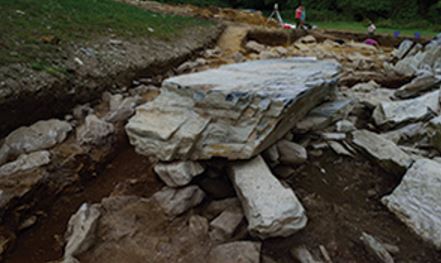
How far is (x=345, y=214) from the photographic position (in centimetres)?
262

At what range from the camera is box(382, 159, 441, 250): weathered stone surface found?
2.30m

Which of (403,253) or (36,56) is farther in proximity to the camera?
(36,56)

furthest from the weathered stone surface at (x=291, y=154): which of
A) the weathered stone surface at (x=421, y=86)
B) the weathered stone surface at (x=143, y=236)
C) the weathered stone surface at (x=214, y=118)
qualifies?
the weathered stone surface at (x=421, y=86)

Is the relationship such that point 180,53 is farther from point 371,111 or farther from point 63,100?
point 371,111

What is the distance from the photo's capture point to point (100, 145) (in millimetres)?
3520

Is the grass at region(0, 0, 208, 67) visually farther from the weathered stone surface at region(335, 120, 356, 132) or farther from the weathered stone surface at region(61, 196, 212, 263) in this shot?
the weathered stone surface at region(335, 120, 356, 132)

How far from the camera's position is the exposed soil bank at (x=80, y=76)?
315 centimetres

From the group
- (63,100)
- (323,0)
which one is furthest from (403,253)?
(323,0)

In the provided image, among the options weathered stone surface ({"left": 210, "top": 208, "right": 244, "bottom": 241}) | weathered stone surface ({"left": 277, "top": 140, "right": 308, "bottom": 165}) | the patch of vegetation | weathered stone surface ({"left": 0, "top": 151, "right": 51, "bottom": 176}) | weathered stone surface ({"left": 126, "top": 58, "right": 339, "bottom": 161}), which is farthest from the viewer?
the patch of vegetation

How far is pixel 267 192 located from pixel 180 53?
4846 millimetres

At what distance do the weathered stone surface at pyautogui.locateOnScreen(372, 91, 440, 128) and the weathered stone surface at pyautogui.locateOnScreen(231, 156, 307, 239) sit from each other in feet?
7.25

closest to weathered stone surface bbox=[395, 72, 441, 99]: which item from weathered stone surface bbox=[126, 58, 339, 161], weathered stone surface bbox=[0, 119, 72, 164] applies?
weathered stone surface bbox=[126, 58, 339, 161]

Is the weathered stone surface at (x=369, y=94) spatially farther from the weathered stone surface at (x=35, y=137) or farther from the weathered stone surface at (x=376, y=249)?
the weathered stone surface at (x=35, y=137)

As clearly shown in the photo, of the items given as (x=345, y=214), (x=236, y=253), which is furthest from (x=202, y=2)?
(x=236, y=253)
